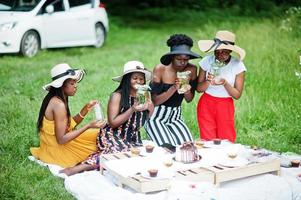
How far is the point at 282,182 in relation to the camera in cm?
545

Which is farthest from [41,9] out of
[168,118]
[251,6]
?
[251,6]

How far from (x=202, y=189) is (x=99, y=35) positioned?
425 inches

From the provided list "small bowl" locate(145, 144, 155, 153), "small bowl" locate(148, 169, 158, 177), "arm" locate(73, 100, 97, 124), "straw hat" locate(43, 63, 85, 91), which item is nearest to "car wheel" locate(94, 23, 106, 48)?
"arm" locate(73, 100, 97, 124)

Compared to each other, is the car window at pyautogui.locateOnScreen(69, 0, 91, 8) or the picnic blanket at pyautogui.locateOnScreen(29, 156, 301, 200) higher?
the car window at pyautogui.locateOnScreen(69, 0, 91, 8)

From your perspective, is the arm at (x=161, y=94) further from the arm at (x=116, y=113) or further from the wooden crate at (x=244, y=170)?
the wooden crate at (x=244, y=170)

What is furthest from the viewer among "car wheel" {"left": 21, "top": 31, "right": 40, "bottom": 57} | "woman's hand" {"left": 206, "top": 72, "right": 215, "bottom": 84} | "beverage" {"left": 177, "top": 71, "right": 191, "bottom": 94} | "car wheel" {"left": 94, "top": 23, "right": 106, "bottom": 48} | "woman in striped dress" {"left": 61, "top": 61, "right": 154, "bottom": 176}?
"car wheel" {"left": 94, "top": 23, "right": 106, "bottom": 48}

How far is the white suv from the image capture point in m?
12.7

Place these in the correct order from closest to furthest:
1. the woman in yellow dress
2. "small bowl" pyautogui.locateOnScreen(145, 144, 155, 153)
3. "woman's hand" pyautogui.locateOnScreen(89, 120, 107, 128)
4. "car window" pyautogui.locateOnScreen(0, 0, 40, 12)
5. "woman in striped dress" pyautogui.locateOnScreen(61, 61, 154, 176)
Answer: "small bowl" pyautogui.locateOnScreen(145, 144, 155, 153), "woman's hand" pyautogui.locateOnScreen(89, 120, 107, 128), the woman in yellow dress, "woman in striped dress" pyautogui.locateOnScreen(61, 61, 154, 176), "car window" pyautogui.locateOnScreen(0, 0, 40, 12)

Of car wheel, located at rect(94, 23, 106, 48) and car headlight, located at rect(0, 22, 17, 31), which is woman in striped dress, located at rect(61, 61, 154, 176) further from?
car wheel, located at rect(94, 23, 106, 48)

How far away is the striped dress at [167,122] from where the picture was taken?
6.61 m

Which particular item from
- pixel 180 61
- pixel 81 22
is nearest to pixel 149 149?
pixel 180 61

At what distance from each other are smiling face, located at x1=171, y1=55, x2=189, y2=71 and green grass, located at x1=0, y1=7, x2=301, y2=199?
127 centimetres

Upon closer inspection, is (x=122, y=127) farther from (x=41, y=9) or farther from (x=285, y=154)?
(x=41, y=9)

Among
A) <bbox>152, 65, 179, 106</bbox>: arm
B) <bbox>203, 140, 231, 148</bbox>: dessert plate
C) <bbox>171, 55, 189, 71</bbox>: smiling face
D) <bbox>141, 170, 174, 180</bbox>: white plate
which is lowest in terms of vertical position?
<bbox>141, 170, 174, 180</bbox>: white plate
